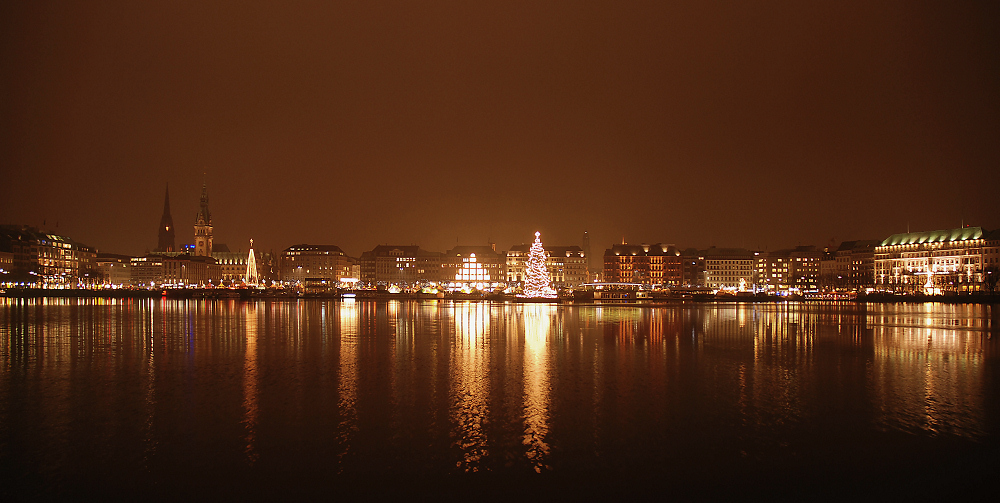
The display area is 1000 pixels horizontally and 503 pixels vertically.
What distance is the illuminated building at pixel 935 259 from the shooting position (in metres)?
112

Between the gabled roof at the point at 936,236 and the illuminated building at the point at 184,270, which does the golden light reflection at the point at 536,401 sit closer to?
the gabled roof at the point at 936,236

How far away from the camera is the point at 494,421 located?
12180 millimetres

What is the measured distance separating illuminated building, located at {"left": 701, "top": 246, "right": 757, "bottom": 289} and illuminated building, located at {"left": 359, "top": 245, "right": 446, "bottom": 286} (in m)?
68.2

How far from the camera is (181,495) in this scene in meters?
8.55

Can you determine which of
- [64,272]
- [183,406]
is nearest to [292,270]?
[64,272]

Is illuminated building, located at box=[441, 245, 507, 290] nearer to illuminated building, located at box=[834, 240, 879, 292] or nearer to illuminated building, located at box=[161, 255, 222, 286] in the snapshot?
illuminated building, located at box=[161, 255, 222, 286]

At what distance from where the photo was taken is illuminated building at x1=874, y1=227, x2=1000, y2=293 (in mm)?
112000

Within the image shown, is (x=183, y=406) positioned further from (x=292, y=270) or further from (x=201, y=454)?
(x=292, y=270)

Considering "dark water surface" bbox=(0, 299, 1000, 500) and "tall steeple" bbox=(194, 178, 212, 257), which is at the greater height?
"tall steeple" bbox=(194, 178, 212, 257)

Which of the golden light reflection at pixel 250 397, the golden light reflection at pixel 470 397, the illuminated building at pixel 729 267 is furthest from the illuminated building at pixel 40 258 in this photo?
the illuminated building at pixel 729 267

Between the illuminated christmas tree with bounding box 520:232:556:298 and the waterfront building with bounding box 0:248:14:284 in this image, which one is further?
the waterfront building with bounding box 0:248:14:284

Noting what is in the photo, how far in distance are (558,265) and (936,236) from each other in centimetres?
7830

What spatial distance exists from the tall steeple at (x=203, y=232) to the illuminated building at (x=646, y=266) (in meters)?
118

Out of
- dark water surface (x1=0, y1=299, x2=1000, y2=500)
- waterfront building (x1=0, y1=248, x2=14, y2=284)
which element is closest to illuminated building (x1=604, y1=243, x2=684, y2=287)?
waterfront building (x1=0, y1=248, x2=14, y2=284)
